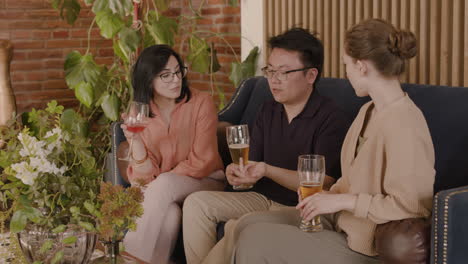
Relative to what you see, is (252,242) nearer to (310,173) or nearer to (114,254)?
(310,173)

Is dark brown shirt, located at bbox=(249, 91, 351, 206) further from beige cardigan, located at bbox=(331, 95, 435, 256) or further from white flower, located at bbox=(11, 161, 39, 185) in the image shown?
white flower, located at bbox=(11, 161, 39, 185)

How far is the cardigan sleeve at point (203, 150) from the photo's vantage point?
3.13 m

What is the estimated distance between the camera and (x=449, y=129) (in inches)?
102

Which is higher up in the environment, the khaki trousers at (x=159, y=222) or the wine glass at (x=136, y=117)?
the wine glass at (x=136, y=117)

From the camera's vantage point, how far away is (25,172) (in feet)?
6.82

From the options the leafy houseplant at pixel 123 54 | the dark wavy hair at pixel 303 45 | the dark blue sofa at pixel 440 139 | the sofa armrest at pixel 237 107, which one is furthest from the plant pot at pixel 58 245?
the leafy houseplant at pixel 123 54

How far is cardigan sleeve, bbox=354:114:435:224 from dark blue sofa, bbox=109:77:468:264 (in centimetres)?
5

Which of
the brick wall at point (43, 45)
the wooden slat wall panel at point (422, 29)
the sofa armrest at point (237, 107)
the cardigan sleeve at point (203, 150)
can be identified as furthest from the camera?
the brick wall at point (43, 45)

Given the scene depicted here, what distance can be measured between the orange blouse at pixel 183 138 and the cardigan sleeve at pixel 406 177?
1192mm

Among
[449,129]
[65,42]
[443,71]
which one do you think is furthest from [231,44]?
[449,129]

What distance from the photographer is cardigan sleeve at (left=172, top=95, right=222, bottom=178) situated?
3131mm

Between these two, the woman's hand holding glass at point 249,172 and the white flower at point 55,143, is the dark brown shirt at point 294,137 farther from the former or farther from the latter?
the white flower at point 55,143

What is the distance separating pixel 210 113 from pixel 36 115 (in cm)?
112

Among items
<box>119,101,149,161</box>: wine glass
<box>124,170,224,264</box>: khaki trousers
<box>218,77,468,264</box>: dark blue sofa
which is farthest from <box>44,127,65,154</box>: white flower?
<box>218,77,468,264</box>: dark blue sofa
